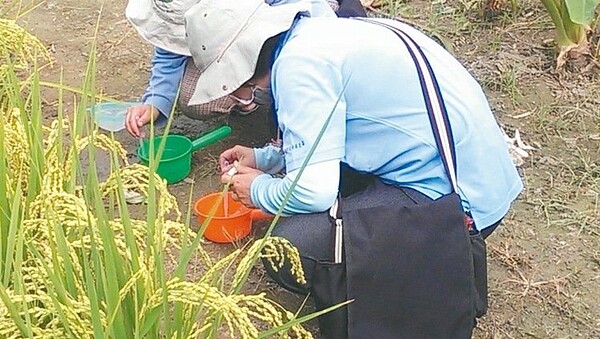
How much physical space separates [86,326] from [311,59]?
0.86m

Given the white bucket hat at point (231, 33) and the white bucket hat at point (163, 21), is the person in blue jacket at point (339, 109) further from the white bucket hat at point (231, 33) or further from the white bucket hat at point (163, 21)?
the white bucket hat at point (163, 21)

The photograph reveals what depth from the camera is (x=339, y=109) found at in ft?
6.50

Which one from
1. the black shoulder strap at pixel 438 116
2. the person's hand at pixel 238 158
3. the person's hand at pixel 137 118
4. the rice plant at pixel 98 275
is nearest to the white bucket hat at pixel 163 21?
the person's hand at pixel 137 118

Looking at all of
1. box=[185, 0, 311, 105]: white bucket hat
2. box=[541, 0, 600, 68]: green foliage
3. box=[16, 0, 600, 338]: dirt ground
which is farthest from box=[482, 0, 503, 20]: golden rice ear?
box=[185, 0, 311, 105]: white bucket hat

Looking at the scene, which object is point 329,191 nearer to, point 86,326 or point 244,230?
point 244,230

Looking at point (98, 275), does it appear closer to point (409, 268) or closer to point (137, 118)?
point (409, 268)

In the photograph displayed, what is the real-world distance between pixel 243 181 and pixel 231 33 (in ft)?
1.20

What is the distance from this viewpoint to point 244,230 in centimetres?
244

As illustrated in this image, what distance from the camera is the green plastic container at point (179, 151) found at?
260 centimetres

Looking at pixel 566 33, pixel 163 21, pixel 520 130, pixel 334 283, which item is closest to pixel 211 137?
pixel 163 21

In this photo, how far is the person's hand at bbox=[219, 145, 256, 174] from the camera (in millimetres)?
→ 2371

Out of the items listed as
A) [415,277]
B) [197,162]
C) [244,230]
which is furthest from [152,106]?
[415,277]

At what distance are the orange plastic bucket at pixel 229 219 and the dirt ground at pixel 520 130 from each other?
0.15 feet

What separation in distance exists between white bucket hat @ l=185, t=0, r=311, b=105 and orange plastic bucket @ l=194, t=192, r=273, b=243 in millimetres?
405
